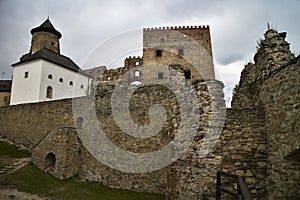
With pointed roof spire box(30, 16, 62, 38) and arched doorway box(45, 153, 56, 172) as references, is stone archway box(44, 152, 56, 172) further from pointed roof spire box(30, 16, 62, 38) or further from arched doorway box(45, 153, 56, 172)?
pointed roof spire box(30, 16, 62, 38)

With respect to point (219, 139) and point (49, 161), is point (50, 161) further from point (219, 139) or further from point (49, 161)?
point (219, 139)

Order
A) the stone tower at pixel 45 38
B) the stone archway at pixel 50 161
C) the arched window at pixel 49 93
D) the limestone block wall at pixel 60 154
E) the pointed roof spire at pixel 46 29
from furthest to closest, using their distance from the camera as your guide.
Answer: the pointed roof spire at pixel 46 29 < the stone tower at pixel 45 38 < the arched window at pixel 49 93 < the stone archway at pixel 50 161 < the limestone block wall at pixel 60 154

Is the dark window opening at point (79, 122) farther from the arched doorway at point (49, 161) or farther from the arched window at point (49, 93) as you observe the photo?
the arched window at point (49, 93)

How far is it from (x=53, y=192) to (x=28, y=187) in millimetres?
1249

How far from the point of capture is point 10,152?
1789 centimetres

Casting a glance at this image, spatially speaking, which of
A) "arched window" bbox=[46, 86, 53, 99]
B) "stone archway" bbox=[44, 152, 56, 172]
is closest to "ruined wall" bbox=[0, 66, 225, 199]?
"stone archway" bbox=[44, 152, 56, 172]

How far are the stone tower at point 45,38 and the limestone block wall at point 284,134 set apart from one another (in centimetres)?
3928

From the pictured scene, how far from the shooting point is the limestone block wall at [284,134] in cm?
485

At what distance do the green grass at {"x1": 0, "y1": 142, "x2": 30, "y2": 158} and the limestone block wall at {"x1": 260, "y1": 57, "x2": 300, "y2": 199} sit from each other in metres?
16.0

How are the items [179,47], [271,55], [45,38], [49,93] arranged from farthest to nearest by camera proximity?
1. [45,38]
2. [179,47]
3. [49,93]
4. [271,55]

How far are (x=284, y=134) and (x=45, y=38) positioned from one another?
40.8 metres

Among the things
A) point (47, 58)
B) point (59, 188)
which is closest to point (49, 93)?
point (47, 58)

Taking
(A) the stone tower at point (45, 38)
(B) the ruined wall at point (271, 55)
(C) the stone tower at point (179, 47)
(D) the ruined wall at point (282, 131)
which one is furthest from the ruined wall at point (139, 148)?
(A) the stone tower at point (45, 38)

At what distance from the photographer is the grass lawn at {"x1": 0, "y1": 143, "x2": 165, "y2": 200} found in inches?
395
